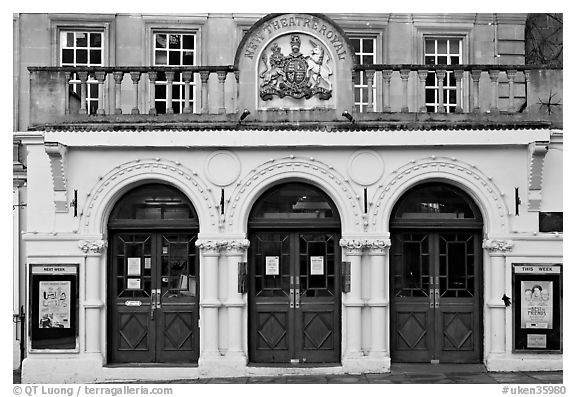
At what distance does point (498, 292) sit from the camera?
44.9 feet

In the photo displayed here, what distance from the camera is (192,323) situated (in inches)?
551

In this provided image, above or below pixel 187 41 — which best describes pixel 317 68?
below

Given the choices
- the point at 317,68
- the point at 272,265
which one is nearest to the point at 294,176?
the point at 272,265

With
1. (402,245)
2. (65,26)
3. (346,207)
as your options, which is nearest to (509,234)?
(402,245)

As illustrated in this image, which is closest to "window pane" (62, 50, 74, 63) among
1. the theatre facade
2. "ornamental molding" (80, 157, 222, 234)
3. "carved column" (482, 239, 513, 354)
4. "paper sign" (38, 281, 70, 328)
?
the theatre facade

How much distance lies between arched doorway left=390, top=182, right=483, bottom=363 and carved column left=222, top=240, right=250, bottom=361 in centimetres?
263

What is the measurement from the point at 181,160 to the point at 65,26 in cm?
493

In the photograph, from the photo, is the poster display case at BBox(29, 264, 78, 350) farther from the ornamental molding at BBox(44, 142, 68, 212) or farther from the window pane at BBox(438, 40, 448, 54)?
the window pane at BBox(438, 40, 448, 54)

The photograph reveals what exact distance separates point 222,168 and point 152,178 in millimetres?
1212

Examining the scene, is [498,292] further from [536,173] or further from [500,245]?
[536,173]

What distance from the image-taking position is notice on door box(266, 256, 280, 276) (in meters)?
14.0

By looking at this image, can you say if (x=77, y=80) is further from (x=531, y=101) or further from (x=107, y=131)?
(x=531, y=101)

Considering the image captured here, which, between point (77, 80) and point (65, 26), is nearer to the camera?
point (77, 80)

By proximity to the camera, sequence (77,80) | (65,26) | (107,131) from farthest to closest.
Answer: (65,26) → (77,80) → (107,131)
